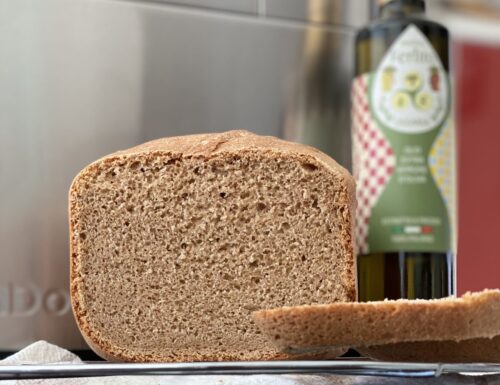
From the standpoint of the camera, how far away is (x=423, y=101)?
4.83ft

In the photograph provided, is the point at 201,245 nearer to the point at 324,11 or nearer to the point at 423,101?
the point at 423,101

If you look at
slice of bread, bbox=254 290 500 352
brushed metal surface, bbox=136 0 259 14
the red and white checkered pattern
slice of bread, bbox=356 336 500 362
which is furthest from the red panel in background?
slice of bread, bbox=254 290 500 352

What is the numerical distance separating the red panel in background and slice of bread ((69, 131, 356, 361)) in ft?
2.60

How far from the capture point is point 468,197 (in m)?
1.92

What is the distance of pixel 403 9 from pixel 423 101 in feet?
0.68

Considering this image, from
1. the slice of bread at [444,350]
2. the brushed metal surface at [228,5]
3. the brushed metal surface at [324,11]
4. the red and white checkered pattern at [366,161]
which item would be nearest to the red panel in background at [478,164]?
the brushed metal surface at [324,11]

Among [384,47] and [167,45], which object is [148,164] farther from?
[384,47]

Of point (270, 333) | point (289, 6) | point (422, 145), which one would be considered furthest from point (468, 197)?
point (270, 333)

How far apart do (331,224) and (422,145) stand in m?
→ 0.38

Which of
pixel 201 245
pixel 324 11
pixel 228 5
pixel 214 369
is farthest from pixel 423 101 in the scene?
pixel 214 369

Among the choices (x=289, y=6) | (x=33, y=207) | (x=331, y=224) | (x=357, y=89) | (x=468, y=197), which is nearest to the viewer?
(x=331, y=224)

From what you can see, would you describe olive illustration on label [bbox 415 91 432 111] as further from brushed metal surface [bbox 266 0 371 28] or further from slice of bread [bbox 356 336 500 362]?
slice of bread [bbox 356 336 500 362]

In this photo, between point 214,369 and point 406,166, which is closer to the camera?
point 214,369

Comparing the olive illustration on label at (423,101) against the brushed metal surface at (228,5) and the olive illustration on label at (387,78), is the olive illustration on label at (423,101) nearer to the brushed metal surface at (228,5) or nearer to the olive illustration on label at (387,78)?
the olive illustration on label at (387,78)
